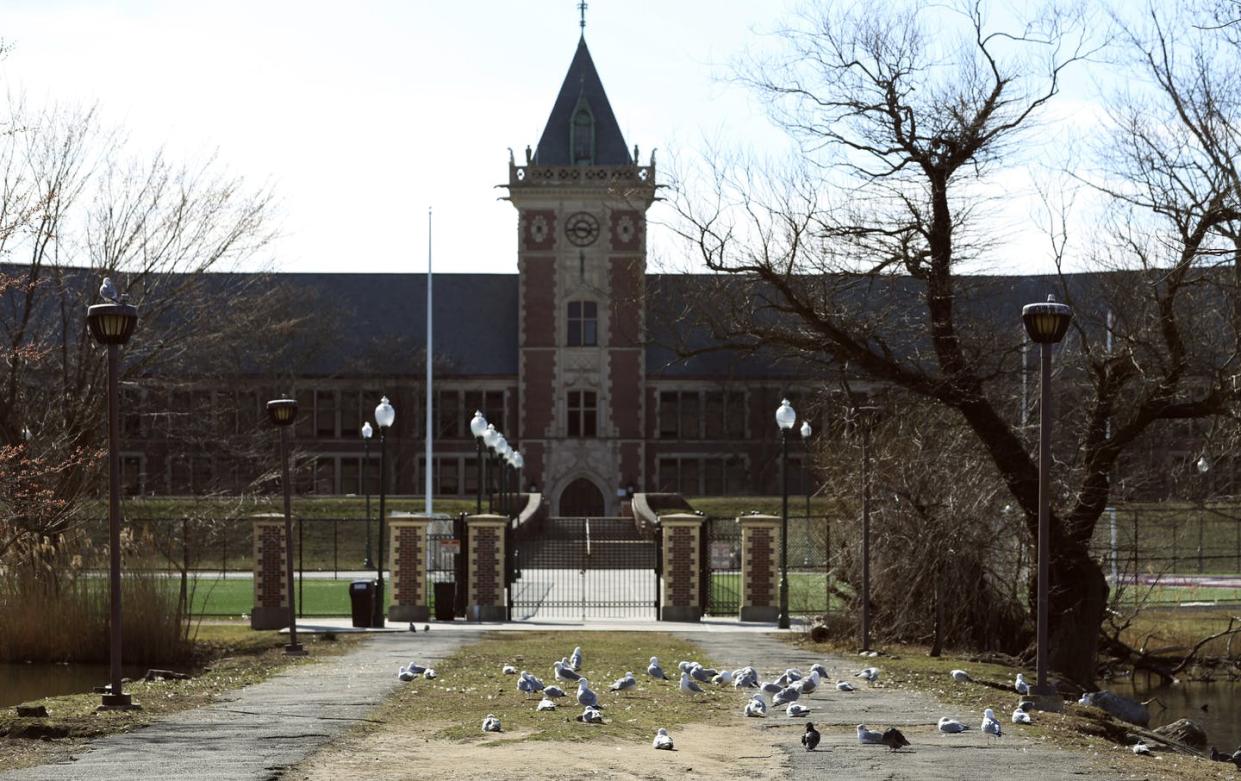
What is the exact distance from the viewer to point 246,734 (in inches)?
496

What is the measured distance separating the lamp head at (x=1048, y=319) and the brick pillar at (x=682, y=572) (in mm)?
13537

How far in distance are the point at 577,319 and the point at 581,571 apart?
25883mm

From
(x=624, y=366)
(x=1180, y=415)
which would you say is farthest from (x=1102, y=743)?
(x=624, y=366)

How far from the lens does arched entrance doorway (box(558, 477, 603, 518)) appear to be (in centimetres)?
6562

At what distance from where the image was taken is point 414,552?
2794 centimetres

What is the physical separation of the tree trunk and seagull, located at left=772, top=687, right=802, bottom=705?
24.7ft

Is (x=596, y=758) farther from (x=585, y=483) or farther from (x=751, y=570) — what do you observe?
(x=585, y=483)

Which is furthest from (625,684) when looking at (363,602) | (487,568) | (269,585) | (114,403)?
(487,568)

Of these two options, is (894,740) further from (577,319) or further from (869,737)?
(577,319)

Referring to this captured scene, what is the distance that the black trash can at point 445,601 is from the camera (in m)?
28.5

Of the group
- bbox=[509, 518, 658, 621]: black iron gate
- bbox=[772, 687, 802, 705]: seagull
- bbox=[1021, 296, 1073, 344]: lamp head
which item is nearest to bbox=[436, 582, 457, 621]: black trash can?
bbox=[509, 518, 658, 621]: black iron gate

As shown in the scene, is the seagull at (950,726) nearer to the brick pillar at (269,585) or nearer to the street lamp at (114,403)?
the street lamp at (114,403)

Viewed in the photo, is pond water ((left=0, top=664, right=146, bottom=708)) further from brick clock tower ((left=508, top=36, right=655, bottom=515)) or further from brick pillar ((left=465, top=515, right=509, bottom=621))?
brick clock tower ((left=508, top=36, right=655, bottom=515))

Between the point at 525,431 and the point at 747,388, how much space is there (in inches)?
378
